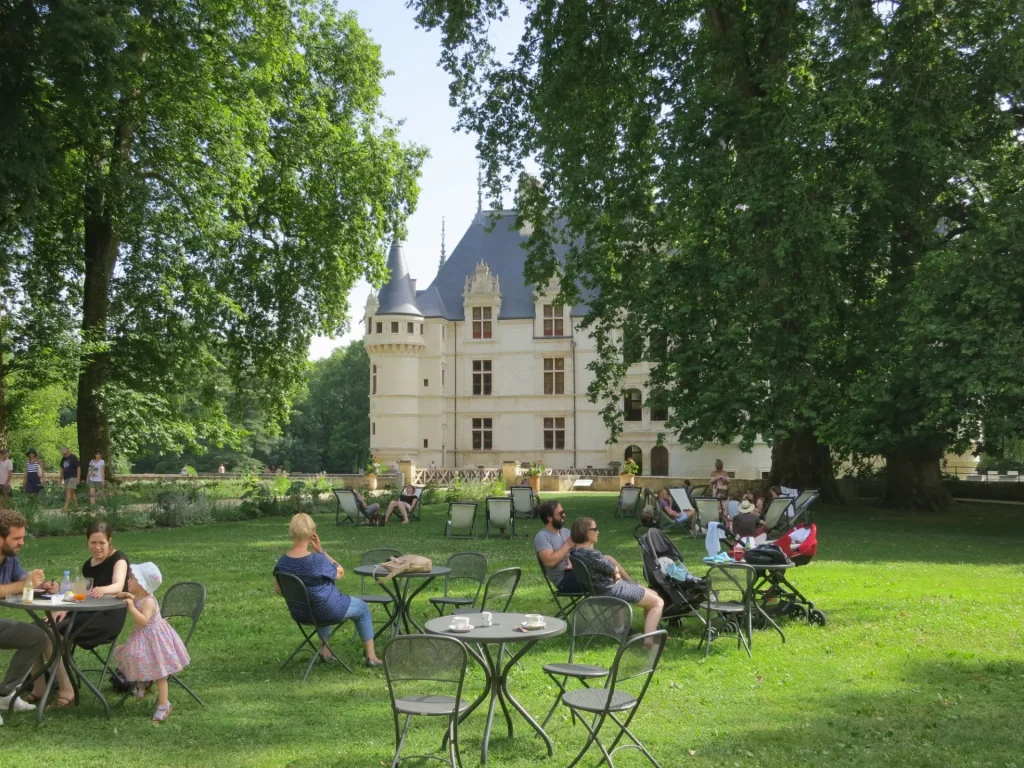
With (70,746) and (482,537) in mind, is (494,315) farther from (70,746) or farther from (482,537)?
(70,746)

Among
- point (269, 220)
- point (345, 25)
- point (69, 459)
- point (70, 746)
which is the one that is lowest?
point (70, 746)

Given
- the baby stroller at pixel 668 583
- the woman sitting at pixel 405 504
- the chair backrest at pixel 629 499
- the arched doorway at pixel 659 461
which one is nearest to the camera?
the baby stroller at pixel 668 583

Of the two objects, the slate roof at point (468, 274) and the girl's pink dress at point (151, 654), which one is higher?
the slate roof at point (468, 274)

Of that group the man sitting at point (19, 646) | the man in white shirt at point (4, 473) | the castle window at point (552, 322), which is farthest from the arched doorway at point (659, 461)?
the man sitting at point (19, 646)

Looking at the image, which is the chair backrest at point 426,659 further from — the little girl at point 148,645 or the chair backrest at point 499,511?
the chair backrest at point 499,511

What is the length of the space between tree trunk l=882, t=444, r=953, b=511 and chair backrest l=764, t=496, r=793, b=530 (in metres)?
8.62

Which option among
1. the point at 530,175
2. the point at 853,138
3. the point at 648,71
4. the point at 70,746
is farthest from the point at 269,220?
the point at 70,746

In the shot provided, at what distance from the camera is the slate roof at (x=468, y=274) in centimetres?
4659

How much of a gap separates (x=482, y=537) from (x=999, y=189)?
11116mm

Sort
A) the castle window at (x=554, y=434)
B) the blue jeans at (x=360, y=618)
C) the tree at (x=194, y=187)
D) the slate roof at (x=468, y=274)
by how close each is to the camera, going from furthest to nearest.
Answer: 1. the slate roof at (x=468, y=274)
2. the castle window at (x=554, y=434)
3. the tree at (x=194, y=187)
4. the blue jeans at (x=360, y=618)

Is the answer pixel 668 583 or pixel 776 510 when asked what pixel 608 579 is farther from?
pixel 776 510

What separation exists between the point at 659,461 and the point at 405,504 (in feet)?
88.2

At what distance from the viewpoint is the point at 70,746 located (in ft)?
16.9

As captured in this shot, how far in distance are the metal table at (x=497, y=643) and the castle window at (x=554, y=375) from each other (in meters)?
40.5
